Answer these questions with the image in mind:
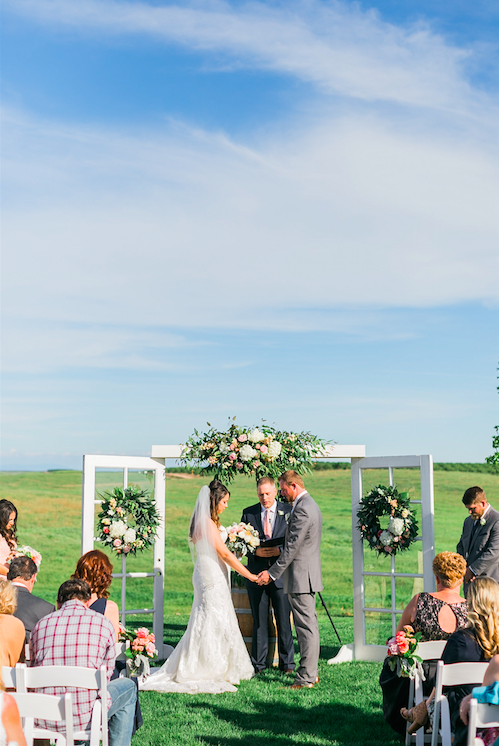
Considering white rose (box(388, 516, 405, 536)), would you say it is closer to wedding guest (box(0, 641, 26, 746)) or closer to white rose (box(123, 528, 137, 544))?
white rose (box(123, 528, 137, 544))

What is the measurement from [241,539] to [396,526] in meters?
1.76

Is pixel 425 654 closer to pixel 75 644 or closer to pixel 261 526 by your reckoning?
pixel 75 644

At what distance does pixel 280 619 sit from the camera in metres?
7.68

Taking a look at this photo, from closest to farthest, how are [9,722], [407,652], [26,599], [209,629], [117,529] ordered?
[9,722] < [407,652] < [26,599] < [209,629] < [117,529]

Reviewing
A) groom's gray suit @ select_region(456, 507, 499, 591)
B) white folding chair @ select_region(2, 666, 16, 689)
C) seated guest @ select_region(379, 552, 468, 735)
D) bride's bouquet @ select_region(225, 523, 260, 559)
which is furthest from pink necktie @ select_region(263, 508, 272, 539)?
white folding chair @ select_region(2, 666, 16, 689)

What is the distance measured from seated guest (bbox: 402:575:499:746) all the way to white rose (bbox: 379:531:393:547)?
379 cm

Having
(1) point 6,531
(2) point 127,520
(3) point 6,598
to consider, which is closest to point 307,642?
(2) point 127,520

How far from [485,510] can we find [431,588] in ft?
4.54

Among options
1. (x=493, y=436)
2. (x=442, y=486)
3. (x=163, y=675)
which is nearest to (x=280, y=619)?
(x=163, y=675)

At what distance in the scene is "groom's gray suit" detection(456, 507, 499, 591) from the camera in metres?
6.98

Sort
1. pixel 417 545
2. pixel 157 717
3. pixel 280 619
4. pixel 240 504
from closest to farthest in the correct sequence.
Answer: pixel 157 717 → pixel 280 619 → pixel 417 545 → pixel 240 504

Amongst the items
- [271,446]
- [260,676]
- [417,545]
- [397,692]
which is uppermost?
[271,446]

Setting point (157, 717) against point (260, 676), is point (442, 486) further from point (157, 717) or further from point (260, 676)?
point (157, 717)

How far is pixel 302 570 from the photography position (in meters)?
7.03
